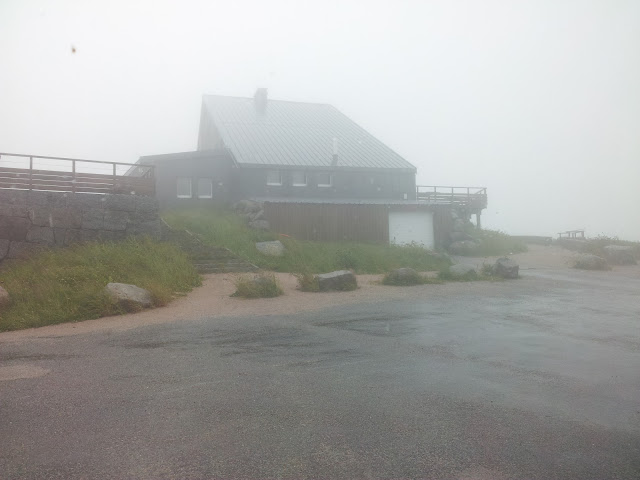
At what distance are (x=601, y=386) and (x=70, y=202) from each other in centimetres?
1708

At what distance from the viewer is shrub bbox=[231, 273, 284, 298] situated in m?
12.7

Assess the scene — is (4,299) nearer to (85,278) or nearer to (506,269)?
(85,278)

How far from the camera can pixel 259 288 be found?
12.8 metres

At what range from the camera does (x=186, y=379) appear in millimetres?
5840

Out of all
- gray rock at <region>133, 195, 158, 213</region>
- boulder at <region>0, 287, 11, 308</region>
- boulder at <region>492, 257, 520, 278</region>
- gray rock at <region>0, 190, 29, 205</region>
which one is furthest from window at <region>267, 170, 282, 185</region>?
boulder at <region>0, 287, 11, 308</region>

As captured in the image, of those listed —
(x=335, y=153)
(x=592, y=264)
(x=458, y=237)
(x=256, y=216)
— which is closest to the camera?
(x=592, y=264)

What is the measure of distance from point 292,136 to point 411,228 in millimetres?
11730

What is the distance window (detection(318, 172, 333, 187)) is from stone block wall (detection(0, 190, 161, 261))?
14.8 m

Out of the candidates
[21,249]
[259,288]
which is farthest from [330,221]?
[21,249]

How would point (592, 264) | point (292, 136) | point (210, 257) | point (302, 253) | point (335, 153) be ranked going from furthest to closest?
point (292, 136), point (335, 153), point (592, 264), point (302, 253), point (210, 257)

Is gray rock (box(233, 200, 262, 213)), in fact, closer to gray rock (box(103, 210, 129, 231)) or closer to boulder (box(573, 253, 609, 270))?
gray rock (box(103, 210, 129, 231))

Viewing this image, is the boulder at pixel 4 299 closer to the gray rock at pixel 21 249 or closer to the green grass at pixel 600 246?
the gray rock at pixel 21 249

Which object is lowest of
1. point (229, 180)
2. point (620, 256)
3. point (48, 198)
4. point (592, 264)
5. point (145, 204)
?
point (592, 264)

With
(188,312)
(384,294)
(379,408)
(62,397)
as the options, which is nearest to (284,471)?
(379,408)
